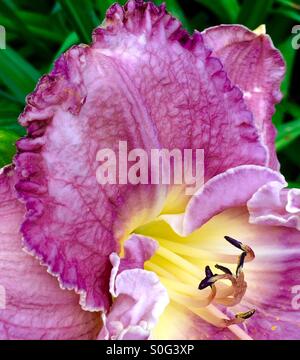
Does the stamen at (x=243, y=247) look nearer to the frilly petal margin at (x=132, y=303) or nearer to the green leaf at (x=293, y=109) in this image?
the frilly petal margin at (x=132, y=303)

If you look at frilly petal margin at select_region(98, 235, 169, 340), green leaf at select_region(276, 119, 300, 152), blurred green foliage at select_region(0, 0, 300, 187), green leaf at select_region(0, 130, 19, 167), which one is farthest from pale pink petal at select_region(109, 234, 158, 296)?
green leaf at select_region(276, 119, 300, 152)

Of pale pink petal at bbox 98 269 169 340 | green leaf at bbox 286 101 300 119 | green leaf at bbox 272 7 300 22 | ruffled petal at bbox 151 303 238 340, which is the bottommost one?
ruffled petal at bbox 151 303 238 340

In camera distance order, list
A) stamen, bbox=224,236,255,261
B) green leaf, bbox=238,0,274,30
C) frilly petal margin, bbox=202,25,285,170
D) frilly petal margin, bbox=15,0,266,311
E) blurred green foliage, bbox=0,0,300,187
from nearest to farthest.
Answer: frilly petal margin, bbox=15,0,266,311 < stamen, bbox=224,236,255,261 < frilly petal margin, bbox=202,25,285,170 < blurred green foliage, bbox=0,0,300,187 < green leaf, bbox=238,0,274,30

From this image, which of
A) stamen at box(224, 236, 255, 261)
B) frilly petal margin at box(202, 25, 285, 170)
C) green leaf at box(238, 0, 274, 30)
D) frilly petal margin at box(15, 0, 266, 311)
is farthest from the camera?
green leaf at box(238, 0, 274, 30)

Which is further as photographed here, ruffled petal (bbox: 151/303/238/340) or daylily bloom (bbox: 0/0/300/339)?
ruffled petal (bbox: 151/303/238/340)

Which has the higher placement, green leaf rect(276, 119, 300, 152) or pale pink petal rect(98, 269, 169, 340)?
pale pink petal rect(98, 269, 169, 340)

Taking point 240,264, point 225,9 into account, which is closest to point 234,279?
point 240,264

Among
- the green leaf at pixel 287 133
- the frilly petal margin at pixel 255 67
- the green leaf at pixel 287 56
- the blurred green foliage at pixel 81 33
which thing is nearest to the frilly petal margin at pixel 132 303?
the frilly petal margin at pixel 255 67

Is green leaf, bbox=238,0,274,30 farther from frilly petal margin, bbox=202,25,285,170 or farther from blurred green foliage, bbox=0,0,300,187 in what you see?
frilly petal margin, bbox=202,25,285,170
